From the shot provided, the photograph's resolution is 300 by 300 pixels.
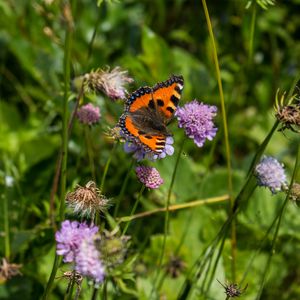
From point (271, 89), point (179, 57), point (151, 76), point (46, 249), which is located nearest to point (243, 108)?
point (271, 89)

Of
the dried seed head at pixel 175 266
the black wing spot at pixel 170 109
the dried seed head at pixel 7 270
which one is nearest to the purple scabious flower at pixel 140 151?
the black wing spot at pixel 170 109

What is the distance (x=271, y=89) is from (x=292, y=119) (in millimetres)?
1790

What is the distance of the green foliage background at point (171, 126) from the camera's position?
1.90 meters

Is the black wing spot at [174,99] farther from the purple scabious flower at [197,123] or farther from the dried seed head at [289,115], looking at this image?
the dried seed head at [289,115]

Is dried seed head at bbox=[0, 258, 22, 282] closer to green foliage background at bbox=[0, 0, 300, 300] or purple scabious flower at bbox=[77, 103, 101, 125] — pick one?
green foliage background at bbox=[0, 0, 300, 300]

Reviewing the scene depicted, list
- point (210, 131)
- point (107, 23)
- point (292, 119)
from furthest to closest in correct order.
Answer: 1. point (107, 23)
2. point (210, 131)
3. point (292, 119)

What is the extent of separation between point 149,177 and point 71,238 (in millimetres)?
293

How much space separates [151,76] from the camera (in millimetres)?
2426

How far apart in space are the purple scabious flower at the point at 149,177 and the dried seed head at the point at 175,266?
2.25 feet

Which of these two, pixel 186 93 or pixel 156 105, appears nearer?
pixel 156 105

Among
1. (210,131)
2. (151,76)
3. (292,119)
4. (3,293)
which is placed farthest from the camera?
(151,76)

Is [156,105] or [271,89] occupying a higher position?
[271,89]

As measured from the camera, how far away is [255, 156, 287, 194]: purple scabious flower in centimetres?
153

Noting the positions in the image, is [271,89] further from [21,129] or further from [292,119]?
[292,119]
